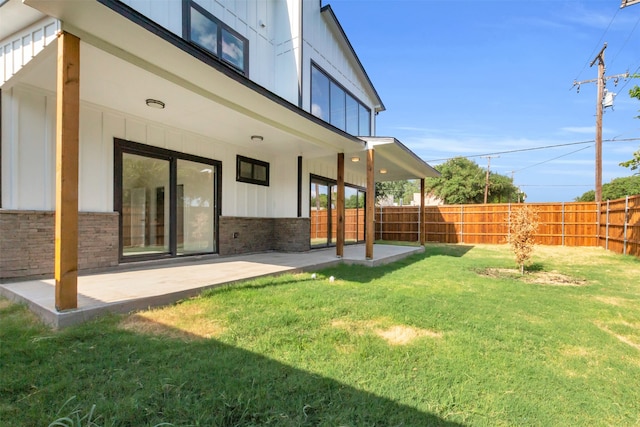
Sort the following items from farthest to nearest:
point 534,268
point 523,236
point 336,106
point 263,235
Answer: point 336,106 < point 263,235 < point 534,268 < point 523,236

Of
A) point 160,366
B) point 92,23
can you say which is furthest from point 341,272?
point 92,23

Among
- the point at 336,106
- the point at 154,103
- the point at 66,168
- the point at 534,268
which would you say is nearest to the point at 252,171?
the point at 154,103

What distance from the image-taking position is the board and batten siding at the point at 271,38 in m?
7.74

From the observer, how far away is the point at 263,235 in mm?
8523

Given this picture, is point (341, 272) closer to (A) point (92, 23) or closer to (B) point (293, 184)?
(B) point (293, 184)

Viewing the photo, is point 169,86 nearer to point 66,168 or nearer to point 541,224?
point 66,168

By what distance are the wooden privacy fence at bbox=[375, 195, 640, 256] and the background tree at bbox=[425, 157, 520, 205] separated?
1532 cm

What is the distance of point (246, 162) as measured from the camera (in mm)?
7984

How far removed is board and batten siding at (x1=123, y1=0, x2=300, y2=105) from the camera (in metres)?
7.74

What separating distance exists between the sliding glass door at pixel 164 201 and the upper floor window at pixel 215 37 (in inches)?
97.4

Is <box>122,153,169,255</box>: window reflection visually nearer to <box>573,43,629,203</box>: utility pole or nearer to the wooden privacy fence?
the wooden privacy fence

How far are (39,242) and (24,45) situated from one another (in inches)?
102

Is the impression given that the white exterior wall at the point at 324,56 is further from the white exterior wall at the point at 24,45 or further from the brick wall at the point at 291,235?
the white exterior wall at the point at 24,45

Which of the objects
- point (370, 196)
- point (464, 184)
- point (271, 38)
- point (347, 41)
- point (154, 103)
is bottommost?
point (370, 196)
